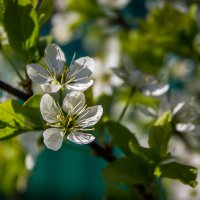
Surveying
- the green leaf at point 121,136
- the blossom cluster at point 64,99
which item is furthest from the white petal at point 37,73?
the green leaf at point 121,136

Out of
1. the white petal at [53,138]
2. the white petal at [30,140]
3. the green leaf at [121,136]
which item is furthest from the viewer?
the white petal at [30,140]

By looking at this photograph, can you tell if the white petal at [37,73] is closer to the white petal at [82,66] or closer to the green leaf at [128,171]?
the white petal at [82,66]

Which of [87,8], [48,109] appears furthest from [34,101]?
[87,8]

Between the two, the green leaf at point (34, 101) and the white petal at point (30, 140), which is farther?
the white petal at point (30, 140)

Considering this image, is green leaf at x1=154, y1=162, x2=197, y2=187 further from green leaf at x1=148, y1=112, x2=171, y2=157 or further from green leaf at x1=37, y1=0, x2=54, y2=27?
green leaf at x1=37, y1=0, x2=54, y2=27

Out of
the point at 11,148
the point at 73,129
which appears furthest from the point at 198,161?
the point at 73,129

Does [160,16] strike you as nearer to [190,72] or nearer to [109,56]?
[109,56]
